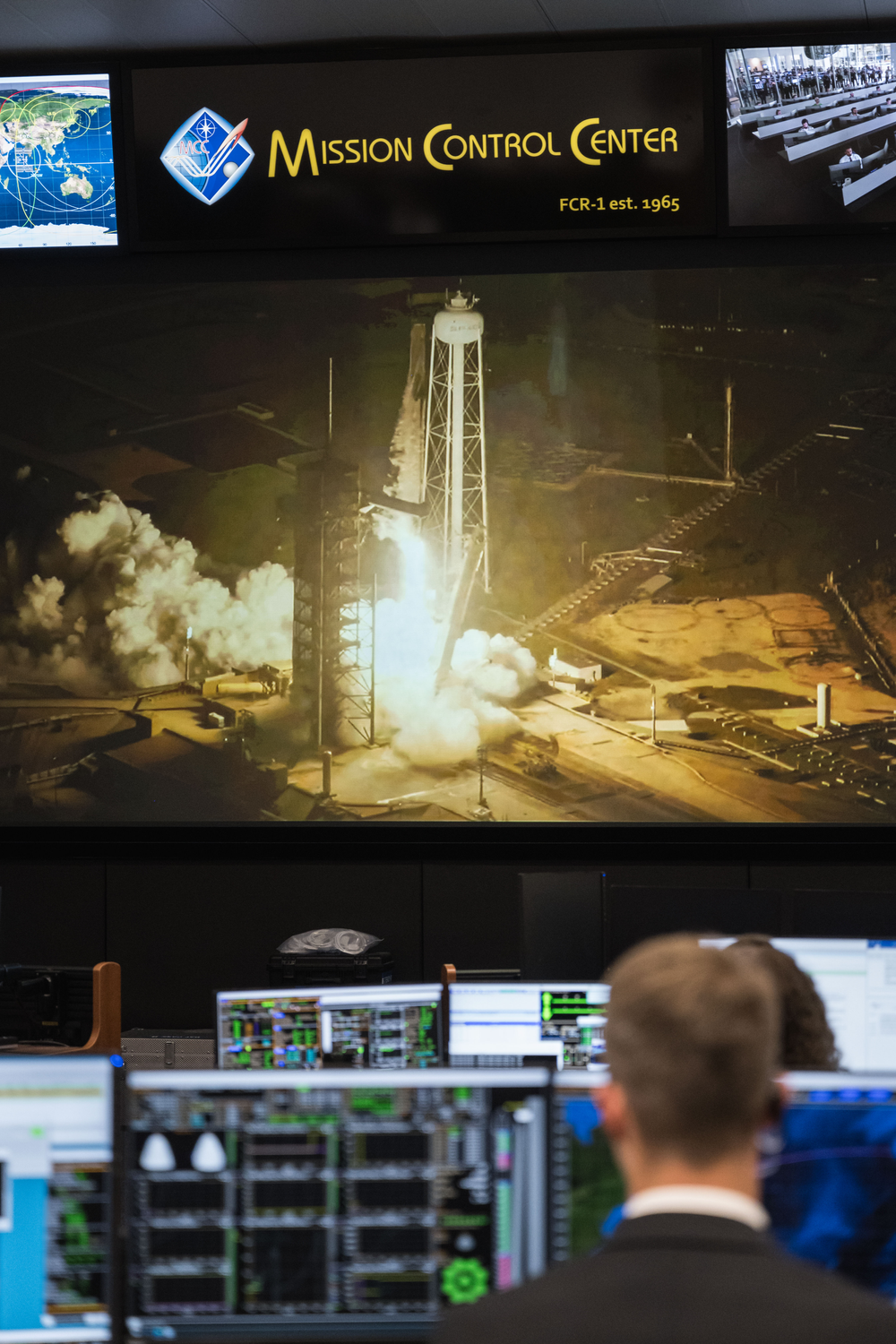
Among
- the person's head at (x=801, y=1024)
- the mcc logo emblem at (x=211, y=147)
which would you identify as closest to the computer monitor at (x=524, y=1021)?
the person's head at (x=801, y=1024)

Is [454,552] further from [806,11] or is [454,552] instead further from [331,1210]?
[331,1210]

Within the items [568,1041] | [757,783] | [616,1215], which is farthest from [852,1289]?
[757,783]

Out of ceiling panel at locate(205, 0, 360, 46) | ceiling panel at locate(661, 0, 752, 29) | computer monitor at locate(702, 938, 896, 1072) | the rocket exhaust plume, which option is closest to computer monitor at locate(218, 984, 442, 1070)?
computer monitor at locate(702, 938, 896, 1072)

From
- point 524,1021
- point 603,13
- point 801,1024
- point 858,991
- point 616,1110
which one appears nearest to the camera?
point 616,1110

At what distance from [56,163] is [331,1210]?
4.20 meters

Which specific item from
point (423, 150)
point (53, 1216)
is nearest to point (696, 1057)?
point (53, 1216)

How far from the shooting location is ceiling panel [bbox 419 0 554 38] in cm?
431

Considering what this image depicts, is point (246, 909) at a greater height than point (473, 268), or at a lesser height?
lesser

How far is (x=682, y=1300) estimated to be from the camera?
85 centimetres

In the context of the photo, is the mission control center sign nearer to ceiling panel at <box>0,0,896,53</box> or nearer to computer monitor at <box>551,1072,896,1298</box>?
ceiling panel at <box>0,0,896,53</box>

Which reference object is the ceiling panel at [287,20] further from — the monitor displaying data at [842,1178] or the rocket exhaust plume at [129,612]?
the monitor displaying data at [842,1178]

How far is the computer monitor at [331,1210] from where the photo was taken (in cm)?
143

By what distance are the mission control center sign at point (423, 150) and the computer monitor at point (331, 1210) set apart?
12.1ft

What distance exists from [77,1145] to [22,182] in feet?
13.4
